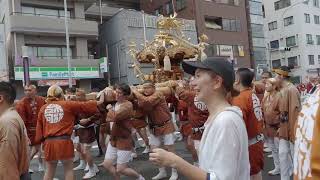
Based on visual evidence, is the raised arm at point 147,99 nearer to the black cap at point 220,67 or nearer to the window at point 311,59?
the black cap at point 220,67

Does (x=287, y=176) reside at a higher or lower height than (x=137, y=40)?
lower

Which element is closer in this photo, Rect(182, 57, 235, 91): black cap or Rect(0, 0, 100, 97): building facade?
Rect(182, 57, 235, 91): black cap

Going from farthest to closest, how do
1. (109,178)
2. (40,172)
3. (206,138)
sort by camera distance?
(40,172) < (109,178) < (206,138)

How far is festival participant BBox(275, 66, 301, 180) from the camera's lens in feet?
20.1

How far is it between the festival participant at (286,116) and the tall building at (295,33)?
154ft

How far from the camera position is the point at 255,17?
4550 cm

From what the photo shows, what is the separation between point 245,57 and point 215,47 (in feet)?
14.9

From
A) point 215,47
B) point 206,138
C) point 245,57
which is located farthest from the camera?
point 245,57

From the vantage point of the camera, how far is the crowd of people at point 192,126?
7.07 feet

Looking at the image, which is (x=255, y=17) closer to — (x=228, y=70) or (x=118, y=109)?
(x=118, y=109)

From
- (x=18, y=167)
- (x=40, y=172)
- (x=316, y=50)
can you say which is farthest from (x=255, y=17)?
(x=18, y=167)

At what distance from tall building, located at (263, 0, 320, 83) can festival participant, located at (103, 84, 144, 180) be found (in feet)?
155

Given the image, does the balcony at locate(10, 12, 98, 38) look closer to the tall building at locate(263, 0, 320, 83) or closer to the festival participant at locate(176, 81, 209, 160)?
the festival participant at locate(176, 81, 209, 160)

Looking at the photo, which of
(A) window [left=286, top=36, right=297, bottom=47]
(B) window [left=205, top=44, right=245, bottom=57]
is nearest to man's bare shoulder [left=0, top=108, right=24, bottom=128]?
(B) window [left=205, top=44, right=245, bottom=57]
